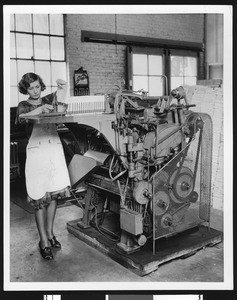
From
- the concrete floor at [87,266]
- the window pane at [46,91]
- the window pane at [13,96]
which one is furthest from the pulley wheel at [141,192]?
the window pane at [46,91]

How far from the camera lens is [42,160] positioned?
3.34 meters

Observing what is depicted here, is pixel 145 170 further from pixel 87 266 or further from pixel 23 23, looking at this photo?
pixel 23 23

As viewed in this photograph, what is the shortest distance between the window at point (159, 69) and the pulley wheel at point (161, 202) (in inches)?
190

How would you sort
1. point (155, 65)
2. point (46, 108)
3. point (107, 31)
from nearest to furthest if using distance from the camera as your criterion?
1. point (46, 108)
2. point (107, 31)
3. point (155, 65)

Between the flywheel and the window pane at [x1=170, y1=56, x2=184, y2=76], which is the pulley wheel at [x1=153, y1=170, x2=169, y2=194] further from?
the window pane at [x1=170, y1=56, x2=184, y2=76]

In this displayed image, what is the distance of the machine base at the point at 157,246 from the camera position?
3.18m

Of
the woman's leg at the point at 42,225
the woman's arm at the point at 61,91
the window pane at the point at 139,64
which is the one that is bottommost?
the woman's leg at the point at 42,225

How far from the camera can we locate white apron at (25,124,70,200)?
3330 millimetres

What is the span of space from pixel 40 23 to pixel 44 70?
0.83m

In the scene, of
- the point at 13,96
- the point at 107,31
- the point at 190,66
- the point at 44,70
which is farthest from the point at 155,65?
the point at 13,96

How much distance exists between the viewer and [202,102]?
197 inches

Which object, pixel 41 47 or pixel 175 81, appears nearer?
pixel 41 47

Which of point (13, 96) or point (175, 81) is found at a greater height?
point (175, 81)

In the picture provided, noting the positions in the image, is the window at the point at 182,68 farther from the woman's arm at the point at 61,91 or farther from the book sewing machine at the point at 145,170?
the woman's arm at the point at 61,91
